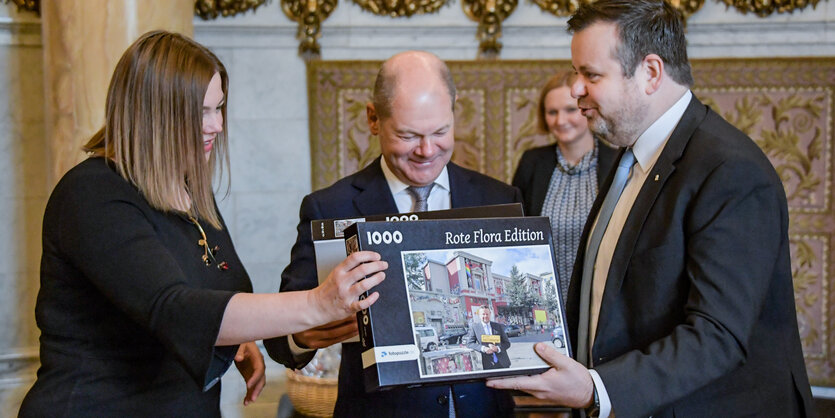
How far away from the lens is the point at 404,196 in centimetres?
244

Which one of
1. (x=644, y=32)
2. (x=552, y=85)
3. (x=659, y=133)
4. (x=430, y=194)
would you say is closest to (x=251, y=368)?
(x=430, y=194)

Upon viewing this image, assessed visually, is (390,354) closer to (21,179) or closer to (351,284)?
(351,284)

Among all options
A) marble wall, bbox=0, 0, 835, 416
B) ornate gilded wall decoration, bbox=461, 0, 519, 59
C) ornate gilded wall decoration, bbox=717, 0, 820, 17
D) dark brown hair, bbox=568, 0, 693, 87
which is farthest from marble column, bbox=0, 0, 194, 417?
ornate gilded wall decoration, bbox=717, 0, 820, 17

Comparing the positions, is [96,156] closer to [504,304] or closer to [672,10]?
[504,304]

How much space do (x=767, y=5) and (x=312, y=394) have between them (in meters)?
3.41

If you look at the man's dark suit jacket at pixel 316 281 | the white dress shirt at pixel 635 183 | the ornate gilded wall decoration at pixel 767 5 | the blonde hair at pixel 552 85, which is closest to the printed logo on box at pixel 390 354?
the man's dark suit jacket at pixel 316 281

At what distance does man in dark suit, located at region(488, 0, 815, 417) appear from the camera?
1.80m

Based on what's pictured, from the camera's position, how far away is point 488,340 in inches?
→ 72.0

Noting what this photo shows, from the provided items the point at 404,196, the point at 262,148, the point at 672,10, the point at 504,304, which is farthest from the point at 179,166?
the point at 262,148

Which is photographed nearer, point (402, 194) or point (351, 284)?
point (351, 284)

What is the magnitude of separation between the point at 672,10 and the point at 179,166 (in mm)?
1272

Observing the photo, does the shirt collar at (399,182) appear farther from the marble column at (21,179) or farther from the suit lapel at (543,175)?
the marble column at (21,179)

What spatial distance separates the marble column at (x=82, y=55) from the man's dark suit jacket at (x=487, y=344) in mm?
2617

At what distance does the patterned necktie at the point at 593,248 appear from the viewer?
213 cm
